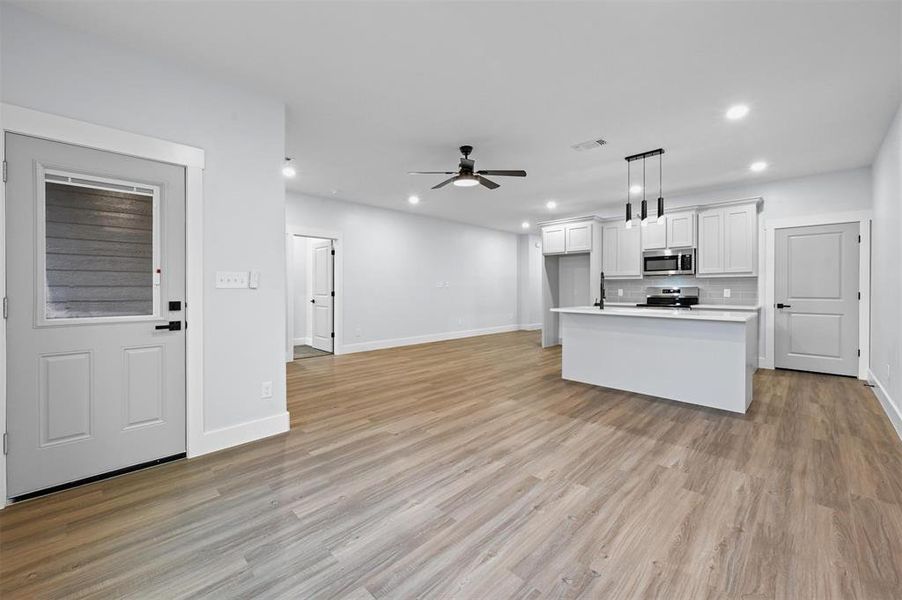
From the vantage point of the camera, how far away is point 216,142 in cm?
287

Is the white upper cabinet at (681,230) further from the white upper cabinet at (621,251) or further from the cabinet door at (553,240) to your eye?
the cabinet door at (553,240)

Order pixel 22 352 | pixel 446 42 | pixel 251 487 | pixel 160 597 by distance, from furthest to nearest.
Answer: pixel 446 42
pixel 251 487
pixel 22 352
pixel 160 597

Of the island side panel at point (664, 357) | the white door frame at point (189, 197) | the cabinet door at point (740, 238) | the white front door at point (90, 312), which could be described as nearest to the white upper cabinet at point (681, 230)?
the cabinet door at point (740, 238)

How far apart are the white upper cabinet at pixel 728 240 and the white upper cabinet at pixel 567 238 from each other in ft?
5.84

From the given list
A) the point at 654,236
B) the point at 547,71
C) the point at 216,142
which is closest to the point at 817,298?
the point at 654,236

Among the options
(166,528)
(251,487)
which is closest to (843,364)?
(251,487)

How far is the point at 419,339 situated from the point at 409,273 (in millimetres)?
1454

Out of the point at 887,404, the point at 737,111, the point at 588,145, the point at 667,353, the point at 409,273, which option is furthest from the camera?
the point at 409,273

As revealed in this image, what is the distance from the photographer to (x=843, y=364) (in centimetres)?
511

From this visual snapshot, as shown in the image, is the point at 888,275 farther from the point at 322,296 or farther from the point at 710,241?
A: the point at 322,296

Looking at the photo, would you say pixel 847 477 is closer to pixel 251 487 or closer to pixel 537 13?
pixel 537 13

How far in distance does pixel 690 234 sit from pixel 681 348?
2.91 meters

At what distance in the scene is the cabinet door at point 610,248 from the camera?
6926mm

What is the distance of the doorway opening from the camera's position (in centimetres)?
705
